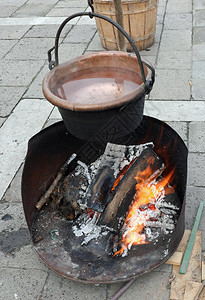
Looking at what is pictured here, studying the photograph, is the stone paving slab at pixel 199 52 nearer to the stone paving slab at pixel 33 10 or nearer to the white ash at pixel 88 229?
the white ash at pixel 88 229

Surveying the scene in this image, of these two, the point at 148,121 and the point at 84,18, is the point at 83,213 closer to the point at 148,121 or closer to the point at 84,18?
the point at 148,121

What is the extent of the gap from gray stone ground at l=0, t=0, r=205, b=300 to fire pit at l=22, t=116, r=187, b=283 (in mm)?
133

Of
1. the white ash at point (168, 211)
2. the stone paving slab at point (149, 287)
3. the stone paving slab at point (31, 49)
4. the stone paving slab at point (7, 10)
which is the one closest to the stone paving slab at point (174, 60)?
the stone paving slab at point (31, 49)

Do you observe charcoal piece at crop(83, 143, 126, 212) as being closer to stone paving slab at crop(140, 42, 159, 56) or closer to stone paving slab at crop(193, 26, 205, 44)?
stone paving slab at crop(140, 42, 159, 56)

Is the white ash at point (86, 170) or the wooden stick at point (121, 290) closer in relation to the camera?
the wooden stick at point (121, 290)

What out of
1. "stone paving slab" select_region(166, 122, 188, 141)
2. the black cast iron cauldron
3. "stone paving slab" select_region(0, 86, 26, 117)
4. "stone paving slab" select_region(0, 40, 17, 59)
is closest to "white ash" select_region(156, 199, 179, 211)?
the black cast iron cauldron

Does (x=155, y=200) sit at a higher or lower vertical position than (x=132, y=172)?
lower

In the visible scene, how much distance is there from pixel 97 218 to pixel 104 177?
→ 1.12ft

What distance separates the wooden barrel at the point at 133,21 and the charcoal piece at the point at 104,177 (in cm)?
290

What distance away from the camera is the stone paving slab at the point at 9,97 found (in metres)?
4.21

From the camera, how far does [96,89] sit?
237cm

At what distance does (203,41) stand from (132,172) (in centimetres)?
392

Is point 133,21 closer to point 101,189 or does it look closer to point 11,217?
point 101,189

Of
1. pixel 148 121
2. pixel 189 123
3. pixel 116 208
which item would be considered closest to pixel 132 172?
pixel 116 208
